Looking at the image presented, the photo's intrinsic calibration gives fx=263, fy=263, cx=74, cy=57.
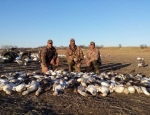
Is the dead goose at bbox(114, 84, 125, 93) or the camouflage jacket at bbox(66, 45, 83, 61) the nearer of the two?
the dead goose at bbox(114, 84, 125, 93)

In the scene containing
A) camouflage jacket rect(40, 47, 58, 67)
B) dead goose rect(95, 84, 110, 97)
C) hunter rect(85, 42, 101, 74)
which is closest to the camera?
dead goose rect(95, 84, 110, 97)

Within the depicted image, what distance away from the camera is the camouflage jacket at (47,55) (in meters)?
11.1

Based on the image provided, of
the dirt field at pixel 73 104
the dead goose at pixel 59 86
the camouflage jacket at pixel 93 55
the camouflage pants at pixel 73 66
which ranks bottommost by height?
the dirt field at pixel 73 104

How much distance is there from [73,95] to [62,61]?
39.7ft

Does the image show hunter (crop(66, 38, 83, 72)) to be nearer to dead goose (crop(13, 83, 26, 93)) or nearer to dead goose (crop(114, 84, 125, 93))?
dead goose (crop(114, 84, 125, 93))

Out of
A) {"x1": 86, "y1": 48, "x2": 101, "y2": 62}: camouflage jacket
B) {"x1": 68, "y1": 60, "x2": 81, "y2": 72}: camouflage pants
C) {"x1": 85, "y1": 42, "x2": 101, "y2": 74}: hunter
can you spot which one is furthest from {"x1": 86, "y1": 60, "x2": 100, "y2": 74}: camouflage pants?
{"x1": 68, "y1": 60, "x2": 81, "y2": 72}: camouflage pants

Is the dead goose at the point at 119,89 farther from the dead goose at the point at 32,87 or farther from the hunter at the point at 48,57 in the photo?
the hunter at the point at 48,57

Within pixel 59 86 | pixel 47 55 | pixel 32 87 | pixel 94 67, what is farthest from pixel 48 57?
pixel 32 87

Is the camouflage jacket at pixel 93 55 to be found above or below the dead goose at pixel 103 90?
above

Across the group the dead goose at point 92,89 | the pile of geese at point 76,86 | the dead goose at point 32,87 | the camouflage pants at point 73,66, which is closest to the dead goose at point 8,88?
the pile of geese at point 76,86

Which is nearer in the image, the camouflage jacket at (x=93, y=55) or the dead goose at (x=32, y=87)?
the dead goose at (x=32, y=87)

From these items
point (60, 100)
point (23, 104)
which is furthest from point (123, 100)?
point (23, 104)

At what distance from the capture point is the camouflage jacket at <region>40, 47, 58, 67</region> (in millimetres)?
11094

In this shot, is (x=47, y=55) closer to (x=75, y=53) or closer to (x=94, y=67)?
(x=75, y=53)
